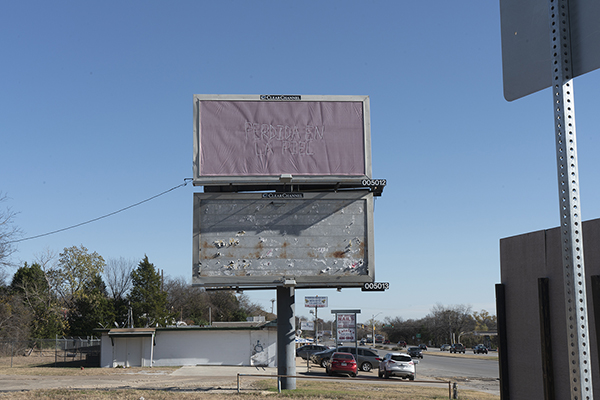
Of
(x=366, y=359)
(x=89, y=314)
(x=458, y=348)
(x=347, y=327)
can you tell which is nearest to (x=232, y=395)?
(x=347, y=327)

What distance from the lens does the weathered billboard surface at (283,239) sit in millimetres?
19906

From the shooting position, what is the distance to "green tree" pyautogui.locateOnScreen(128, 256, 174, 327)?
2556 inches

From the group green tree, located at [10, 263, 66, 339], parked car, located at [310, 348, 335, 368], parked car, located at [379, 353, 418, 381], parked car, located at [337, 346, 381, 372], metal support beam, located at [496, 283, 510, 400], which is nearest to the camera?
metal support beam, located at [496, 283, 510, 400]

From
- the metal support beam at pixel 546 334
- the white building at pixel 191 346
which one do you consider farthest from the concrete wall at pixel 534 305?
the white building at pixel 191 346

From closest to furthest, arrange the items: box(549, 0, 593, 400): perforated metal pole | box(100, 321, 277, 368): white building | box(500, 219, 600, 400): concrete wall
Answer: box(549, 0, 593, 400): perforated metal pole
box(500, 219, 600, 400): concrete wall
box(100, 321, 277, 368): white building

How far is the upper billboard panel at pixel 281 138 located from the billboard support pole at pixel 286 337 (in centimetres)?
519

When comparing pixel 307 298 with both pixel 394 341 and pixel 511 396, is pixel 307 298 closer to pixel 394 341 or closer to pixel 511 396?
pixel 511 396

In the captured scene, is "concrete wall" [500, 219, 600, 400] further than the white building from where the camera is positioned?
No

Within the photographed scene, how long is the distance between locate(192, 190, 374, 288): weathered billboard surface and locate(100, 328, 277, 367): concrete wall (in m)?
21.2

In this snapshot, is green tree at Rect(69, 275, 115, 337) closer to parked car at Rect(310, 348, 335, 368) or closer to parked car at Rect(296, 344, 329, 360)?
parked car at Rect(296, 344, 329, 360)

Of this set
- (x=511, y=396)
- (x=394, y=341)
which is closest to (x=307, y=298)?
(x=511, y=396)

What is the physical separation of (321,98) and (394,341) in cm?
12852

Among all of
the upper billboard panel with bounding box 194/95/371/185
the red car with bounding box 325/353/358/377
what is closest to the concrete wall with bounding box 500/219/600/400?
the upper billboard panel with bounding box 194/95/371/185

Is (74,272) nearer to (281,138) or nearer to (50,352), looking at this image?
(50,352)
